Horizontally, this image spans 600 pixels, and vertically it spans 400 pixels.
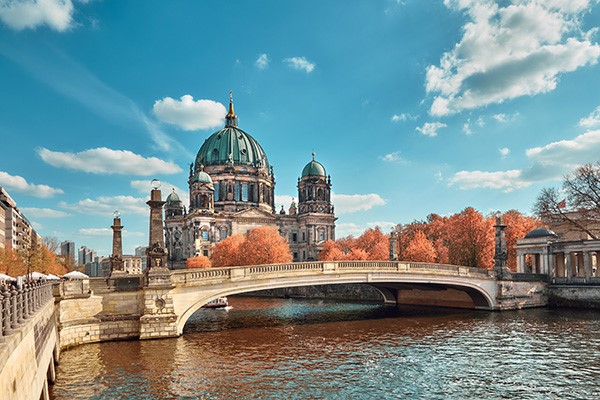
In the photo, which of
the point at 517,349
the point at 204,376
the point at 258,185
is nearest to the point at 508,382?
the point at 517,349

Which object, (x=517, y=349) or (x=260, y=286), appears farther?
(x=260, y=286)

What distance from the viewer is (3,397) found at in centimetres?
945

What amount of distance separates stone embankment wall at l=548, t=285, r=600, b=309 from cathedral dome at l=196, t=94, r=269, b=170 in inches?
3506

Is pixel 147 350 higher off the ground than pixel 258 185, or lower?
lower

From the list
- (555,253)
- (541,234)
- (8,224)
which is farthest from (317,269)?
(8,224)

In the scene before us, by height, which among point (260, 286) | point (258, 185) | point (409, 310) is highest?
point (258, 185)

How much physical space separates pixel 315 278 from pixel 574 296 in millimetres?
30237

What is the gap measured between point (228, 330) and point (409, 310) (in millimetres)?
21900

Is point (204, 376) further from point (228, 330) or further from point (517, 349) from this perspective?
point (517, 349)

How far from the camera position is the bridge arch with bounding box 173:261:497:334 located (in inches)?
1378

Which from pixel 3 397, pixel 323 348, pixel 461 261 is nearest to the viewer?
pixel 3 397

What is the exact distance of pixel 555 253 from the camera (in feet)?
196

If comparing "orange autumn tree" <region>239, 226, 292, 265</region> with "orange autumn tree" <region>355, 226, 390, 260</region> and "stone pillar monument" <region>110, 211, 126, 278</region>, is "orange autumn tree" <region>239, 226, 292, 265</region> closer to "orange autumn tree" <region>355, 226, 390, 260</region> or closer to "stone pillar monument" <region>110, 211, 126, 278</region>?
"orange autumn tree" <region>355, 226, 390, 260</region>

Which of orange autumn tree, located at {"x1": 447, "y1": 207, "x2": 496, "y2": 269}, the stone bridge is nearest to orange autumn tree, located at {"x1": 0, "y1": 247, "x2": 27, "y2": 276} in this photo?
the stone bridge
